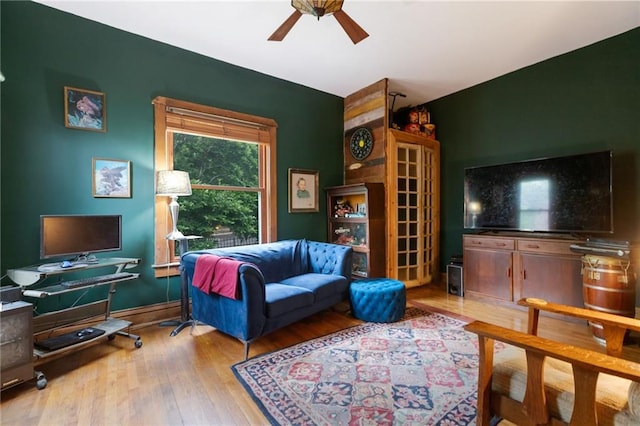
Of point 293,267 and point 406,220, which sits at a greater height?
point 406,220

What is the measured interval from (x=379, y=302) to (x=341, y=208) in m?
1.74

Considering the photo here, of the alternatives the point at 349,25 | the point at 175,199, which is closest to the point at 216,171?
the point at 175,199

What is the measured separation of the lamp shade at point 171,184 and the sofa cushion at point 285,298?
1.31 m

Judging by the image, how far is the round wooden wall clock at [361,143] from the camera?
4234 millimetres

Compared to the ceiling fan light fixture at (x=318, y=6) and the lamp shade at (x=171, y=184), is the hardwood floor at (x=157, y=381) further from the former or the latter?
the ceiling fan light fixture at (x=318, y=6)

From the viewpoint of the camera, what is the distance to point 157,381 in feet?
6.61

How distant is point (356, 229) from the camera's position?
4.16 meters

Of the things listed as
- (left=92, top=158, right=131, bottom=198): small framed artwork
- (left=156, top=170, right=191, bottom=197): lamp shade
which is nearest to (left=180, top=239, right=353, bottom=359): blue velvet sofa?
(left=156, top=170, right=191, bottom=197): lamp shade

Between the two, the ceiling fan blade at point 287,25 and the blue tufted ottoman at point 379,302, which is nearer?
the ceiling fan blade at point 287,25

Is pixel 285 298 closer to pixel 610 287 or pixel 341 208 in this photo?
pixel 341 208

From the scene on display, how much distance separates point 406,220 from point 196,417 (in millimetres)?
3415

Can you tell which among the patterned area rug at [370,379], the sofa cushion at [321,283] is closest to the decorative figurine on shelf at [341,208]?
the sofa cushion at [321,283]

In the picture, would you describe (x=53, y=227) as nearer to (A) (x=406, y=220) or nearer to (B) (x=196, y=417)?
(B) (x=196, y=417)

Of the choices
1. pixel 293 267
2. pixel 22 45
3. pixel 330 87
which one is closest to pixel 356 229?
pixel 293 267
